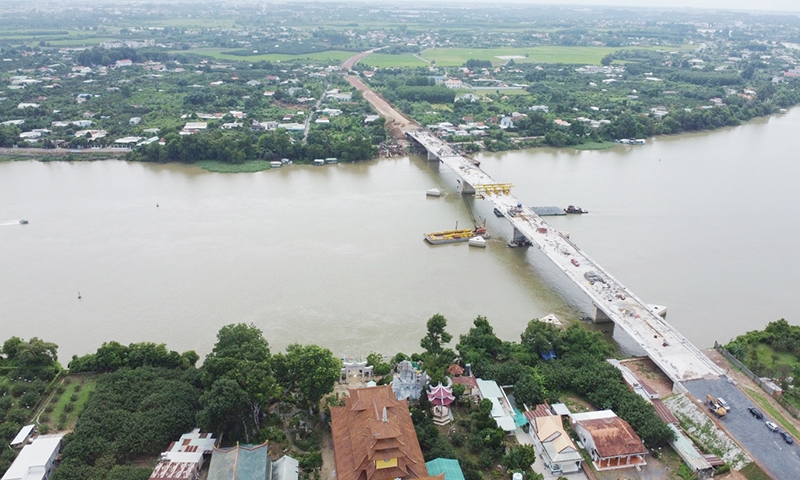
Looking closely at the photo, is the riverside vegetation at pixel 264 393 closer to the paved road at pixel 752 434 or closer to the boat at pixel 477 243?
the paved road at pixel 752 434

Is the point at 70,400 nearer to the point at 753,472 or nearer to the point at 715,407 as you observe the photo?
the point at 715,407

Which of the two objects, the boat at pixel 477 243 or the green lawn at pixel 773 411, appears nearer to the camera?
the green lawn at pixel 773 411

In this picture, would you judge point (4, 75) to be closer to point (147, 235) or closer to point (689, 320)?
point (147, 235)

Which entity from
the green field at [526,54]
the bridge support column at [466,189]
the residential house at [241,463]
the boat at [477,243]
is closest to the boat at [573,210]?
the bridge support column at [466,189]

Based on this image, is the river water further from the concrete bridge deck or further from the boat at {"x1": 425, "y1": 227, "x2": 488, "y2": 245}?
the concrete bridge deck

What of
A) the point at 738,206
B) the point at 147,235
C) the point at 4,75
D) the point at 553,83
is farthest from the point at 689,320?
the point at 4,75

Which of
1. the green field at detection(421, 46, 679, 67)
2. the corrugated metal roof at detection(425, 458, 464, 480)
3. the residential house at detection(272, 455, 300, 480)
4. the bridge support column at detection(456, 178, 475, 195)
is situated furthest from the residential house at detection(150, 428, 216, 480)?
the green field at detection(421, 46, 679, 67)
